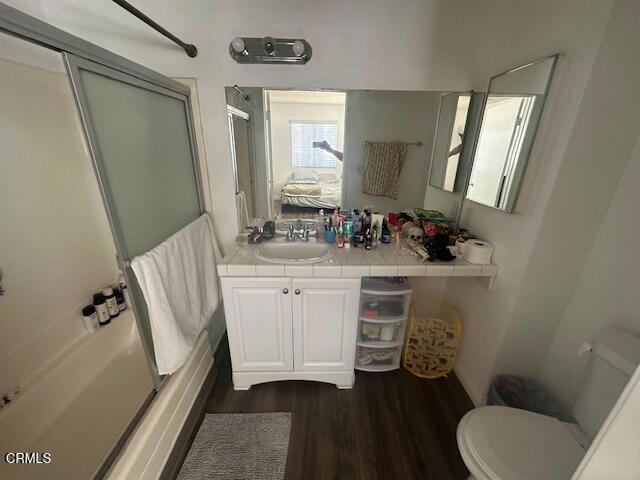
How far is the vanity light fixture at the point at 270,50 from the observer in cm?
137

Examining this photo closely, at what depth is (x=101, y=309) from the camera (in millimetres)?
1627

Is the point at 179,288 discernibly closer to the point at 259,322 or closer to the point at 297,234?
the point at 259,322

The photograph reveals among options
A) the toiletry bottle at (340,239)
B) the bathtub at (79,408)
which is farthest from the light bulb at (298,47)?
the bathtub at (79,408)

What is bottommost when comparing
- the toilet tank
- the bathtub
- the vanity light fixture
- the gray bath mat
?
the gray bath mat

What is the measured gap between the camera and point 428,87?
154 cm

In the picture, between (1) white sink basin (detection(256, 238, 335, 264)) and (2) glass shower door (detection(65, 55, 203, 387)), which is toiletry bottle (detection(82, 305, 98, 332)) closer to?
(2) glass shower door (detection(65, 55, 203, 387))

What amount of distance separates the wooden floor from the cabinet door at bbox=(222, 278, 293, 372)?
0.21m

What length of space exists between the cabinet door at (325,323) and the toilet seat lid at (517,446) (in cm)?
67

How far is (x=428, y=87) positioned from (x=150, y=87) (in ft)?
5.02

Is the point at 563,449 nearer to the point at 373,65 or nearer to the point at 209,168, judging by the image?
the point at 373,65

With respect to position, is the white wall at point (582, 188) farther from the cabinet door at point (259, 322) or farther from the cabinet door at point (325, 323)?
the cabinet door at point (259, 322)

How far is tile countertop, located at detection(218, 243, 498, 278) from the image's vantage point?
134 cm

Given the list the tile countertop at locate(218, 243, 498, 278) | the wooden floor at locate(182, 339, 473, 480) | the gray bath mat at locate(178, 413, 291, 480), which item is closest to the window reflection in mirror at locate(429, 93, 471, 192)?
the tile countertop at locate(218, 243, 498, 278)

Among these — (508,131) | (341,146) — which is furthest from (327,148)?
(508,131)
